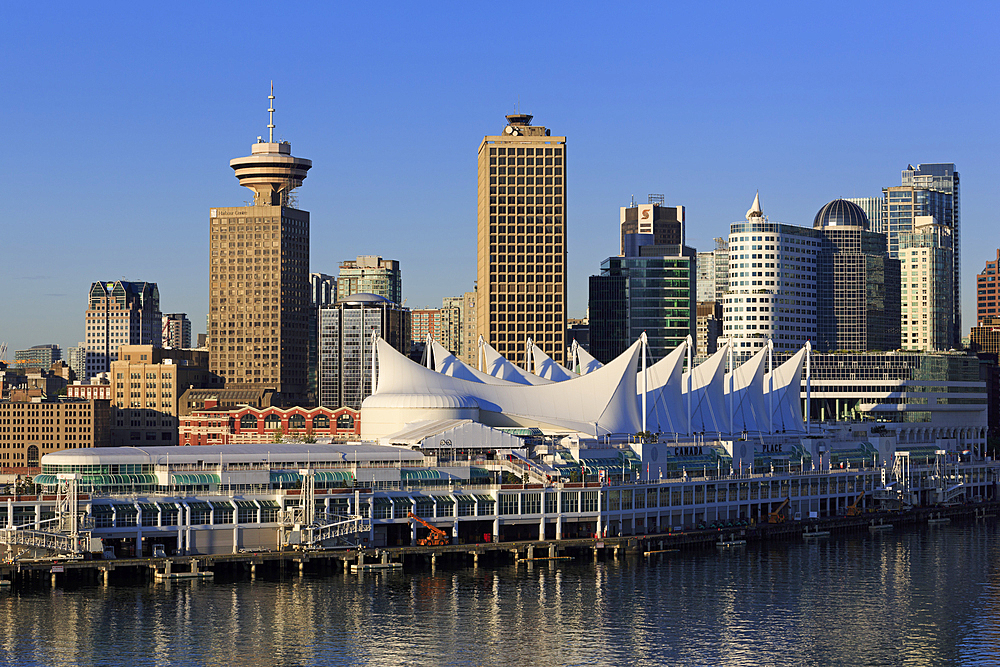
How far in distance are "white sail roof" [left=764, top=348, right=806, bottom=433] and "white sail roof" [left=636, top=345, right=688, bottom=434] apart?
21086mm

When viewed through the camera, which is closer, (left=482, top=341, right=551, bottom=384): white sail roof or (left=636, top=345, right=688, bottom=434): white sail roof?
(left=636, top=345, right=688, bottom=434): white sail roof

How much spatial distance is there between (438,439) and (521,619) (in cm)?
4681

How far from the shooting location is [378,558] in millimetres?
114750

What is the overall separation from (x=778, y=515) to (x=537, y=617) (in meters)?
56.1

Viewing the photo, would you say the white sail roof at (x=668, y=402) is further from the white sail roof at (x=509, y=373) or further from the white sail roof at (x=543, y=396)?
the white sail roof at (x=509, y=373)

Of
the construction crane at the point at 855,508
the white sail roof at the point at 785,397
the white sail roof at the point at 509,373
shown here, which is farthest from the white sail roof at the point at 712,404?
the white sail roof at the point at 509,373

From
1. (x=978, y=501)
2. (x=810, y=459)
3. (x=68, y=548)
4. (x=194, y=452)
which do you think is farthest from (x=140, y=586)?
(x=978, y=501)

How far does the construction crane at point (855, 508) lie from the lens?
155738 millimetres

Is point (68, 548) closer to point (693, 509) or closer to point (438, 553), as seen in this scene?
point (438, 553)

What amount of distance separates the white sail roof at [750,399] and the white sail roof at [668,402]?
1096cm

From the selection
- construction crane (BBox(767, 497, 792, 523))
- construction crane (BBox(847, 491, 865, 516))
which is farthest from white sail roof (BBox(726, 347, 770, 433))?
construction crane (BBox(767, 497, 792, 523))

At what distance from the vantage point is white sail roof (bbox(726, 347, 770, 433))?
17950 cm

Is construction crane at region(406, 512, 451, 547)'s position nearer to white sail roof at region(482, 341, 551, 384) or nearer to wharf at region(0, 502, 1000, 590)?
wharf at region(0, 502, 1000, 590)

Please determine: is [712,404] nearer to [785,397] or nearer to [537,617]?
[785,397]
